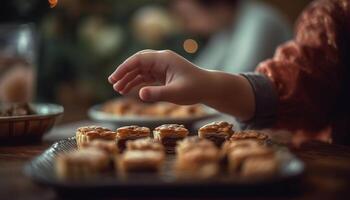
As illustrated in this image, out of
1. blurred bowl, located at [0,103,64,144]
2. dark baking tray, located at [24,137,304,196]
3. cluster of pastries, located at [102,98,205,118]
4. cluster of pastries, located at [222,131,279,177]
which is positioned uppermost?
cluster of pastries, located at [222,131,279,177]

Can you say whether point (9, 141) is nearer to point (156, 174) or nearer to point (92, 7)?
point (156, 174)

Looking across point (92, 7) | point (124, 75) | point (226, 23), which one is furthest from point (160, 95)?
point (92, 7)

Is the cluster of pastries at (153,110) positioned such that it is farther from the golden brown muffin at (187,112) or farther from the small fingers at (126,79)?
the small fingers at (126,79)

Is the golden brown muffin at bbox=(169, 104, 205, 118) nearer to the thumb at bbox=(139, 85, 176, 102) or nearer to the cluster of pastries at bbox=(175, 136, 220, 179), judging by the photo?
the thumb at bbox=(139, 85, 176, 102)

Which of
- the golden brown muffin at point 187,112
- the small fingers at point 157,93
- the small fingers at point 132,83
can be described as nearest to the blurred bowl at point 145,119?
the golden brown muffin at point 187,112

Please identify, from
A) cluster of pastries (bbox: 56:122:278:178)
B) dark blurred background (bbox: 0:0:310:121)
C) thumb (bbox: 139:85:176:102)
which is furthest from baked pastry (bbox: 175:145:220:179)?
dark blurred background (bbox: 0:0:310:121)

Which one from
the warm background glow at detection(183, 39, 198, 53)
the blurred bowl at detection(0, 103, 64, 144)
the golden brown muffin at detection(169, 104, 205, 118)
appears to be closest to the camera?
the blurred bowl at detection(0, 103, 64, 144)
